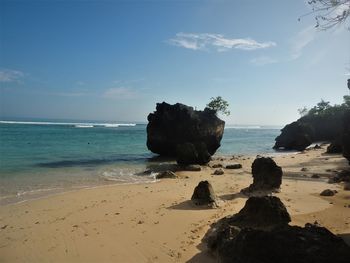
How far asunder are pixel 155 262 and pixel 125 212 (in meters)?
5.11

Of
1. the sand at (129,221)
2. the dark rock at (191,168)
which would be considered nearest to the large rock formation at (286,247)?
the sand at (129,221)

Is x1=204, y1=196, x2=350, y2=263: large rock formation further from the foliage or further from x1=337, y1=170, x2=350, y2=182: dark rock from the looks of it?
the foliage

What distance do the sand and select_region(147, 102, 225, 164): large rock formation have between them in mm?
20279

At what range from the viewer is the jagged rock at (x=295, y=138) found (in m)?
54.1

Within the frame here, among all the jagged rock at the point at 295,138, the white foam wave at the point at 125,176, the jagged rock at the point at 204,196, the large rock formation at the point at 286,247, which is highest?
the jagged rock at the point at 295,138

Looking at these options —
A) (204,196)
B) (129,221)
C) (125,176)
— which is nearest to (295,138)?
(125,176)

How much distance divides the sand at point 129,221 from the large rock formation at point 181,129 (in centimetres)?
2028

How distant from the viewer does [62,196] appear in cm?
1664

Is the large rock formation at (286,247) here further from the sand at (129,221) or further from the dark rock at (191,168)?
the dark rock at (191,168)

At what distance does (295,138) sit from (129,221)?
4727cm

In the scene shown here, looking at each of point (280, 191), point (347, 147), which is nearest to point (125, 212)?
point (280, 191)

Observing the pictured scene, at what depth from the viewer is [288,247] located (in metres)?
5.65

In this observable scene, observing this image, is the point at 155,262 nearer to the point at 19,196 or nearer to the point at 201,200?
the point at 201,200

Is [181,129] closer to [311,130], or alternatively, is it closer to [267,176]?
[267,176]
